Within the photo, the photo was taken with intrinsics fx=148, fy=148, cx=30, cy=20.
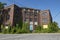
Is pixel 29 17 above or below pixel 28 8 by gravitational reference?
below

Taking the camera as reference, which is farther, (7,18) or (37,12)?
(37,12)

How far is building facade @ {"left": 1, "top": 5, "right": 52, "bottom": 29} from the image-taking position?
184 feet

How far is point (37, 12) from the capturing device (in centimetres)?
6288

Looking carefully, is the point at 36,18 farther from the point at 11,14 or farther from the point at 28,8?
the point at 11,14

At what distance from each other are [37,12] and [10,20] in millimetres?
13319

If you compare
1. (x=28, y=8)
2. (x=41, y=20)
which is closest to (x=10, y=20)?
(x=28, y=8)

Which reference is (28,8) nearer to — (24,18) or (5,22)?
(24,18)

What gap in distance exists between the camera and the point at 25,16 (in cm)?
6078

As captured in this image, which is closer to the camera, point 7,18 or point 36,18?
point 7,18

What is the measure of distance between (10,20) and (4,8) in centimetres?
566

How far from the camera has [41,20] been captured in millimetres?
62344

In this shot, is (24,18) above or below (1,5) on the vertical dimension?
below

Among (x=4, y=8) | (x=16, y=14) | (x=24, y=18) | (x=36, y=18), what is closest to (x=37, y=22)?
(x=36, y=18)

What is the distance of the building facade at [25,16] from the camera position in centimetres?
5601
